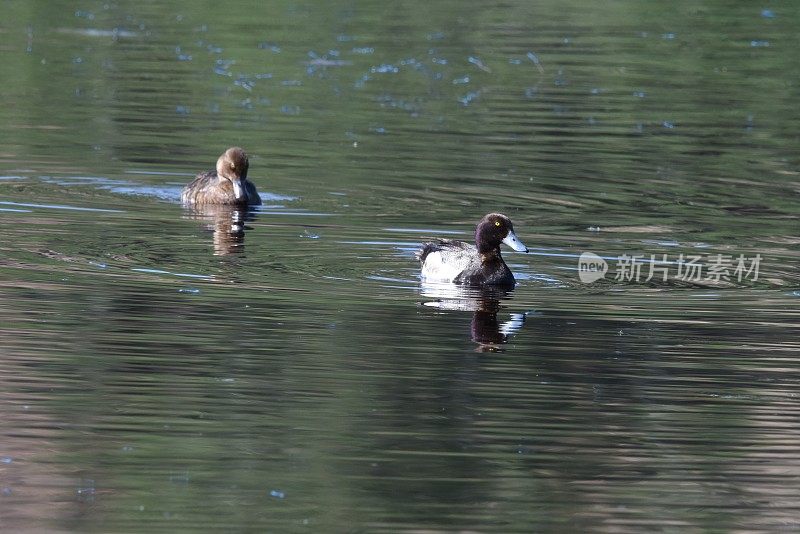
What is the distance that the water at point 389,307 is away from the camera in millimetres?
8000

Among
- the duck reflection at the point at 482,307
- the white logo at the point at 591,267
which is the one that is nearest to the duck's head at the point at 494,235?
the duck reflection at the point at 482,307

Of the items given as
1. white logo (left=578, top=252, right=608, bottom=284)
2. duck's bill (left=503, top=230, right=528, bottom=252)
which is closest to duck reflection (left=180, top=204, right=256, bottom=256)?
duck's bill (left=503, top=230, right=528, bottom=252)

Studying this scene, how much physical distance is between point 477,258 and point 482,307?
41.6 inches

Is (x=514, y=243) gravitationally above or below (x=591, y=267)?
above

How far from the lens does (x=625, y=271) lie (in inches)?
535

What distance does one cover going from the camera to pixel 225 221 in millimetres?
16281

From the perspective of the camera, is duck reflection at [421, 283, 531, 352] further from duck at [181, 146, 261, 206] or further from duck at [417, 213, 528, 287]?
duck at [181, 146, 261, 206]

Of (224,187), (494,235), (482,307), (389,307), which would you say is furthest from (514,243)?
(224,187)

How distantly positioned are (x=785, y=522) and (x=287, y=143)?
13.9m

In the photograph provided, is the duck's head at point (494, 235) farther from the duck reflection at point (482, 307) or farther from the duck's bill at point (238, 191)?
the duck's bill at point (238, 191)

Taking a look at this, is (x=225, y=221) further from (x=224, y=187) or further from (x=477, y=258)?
(x=477, y=258)

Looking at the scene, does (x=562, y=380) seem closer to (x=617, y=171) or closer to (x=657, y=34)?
(x=617, y=171)

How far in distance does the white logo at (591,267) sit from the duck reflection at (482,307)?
29.1 inches

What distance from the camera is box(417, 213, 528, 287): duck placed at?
43.1ft
